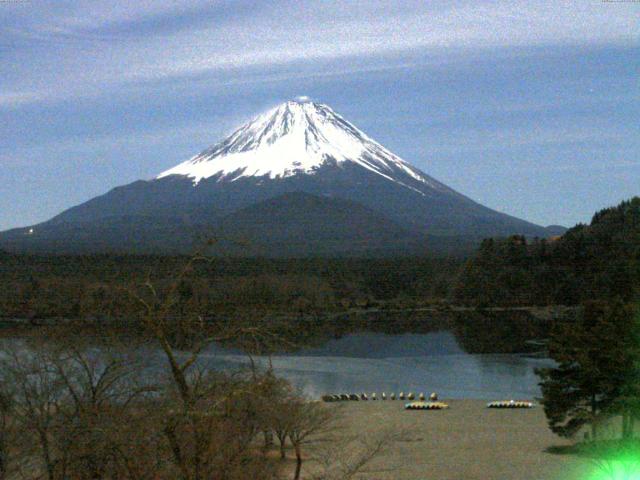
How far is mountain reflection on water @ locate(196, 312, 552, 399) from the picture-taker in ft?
81.4

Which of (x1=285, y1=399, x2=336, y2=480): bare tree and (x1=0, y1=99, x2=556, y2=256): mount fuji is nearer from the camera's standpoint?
(x1=285, y1=399, x2=336, y2=480): bare tree

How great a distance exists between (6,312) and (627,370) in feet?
60.1

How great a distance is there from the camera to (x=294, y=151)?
11875 centimetres

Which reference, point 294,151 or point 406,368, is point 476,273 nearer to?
point 406,368

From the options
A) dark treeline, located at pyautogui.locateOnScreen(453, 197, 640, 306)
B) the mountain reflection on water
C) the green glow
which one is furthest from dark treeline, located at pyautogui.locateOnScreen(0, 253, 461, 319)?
the green glow

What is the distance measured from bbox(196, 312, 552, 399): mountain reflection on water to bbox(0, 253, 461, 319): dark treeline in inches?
94.4

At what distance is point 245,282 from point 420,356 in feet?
26.1

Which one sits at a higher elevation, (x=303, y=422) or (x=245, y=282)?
(x=245, y=282)

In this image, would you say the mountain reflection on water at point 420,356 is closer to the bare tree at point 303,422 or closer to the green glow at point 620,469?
the bare tree at point 303,422

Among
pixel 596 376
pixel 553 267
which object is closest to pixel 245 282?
pixel 596 376

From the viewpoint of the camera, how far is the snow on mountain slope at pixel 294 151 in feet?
383

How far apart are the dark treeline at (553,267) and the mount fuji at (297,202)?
19448mm

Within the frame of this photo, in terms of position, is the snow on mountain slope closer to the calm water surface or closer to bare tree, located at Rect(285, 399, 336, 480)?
the calm water surface

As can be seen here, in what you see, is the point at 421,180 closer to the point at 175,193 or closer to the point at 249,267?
the point at 175,193
